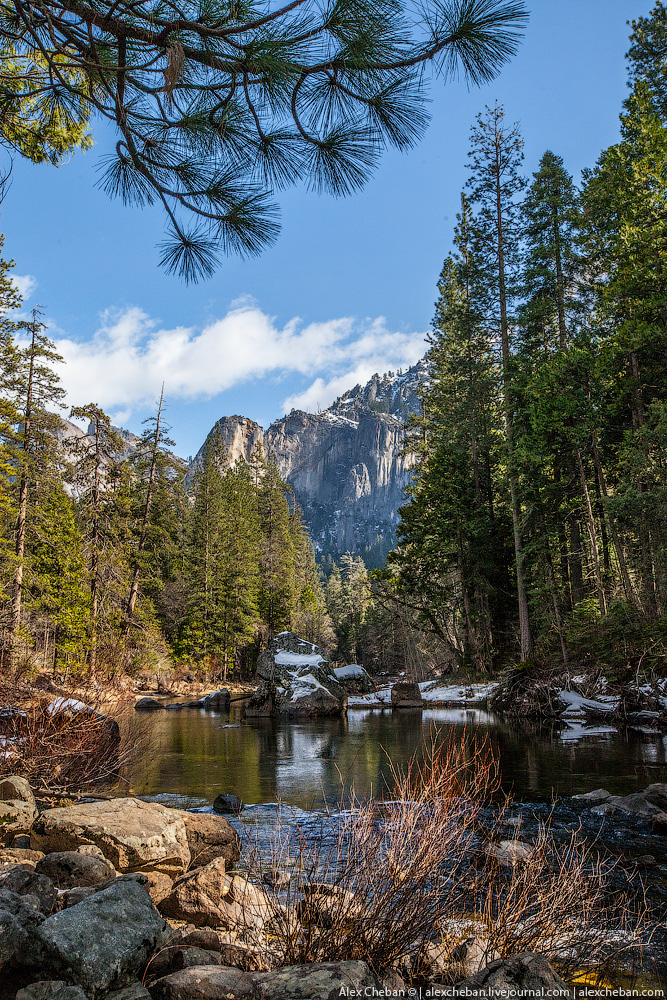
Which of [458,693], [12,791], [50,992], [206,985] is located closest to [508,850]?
[206,985]

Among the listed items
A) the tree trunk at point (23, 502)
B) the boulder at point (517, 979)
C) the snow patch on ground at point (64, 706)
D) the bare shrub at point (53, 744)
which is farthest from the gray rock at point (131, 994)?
the tree trunk at point (23, 502)

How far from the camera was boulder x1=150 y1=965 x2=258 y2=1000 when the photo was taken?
2311mm

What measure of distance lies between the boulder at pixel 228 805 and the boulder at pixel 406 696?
1533 cm

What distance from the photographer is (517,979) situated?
94.8 inches

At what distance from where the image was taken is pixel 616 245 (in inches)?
628

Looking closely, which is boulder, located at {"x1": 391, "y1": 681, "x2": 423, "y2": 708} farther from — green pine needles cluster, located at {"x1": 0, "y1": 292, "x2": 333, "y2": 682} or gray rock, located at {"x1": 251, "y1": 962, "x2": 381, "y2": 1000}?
gray rock, located at {"x1": 251, "y1": 962, "x2": 381, "y2": 1000}

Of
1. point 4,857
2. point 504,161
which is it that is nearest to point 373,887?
point 4,857

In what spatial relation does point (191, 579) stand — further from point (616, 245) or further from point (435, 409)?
point (616, 245)

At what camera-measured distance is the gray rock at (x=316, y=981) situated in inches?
85.7

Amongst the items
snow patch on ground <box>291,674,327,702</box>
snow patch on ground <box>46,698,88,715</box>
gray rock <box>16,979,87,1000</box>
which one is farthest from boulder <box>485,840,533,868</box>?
snow patch on ground <box>291,674,327,702</box>

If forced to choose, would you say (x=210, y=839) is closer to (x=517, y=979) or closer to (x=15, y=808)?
(x=15, y=808)

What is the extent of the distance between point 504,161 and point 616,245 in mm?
7020

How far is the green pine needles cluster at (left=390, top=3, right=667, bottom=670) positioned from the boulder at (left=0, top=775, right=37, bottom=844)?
1205 centimetres

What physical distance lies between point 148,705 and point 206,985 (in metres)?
24.3
